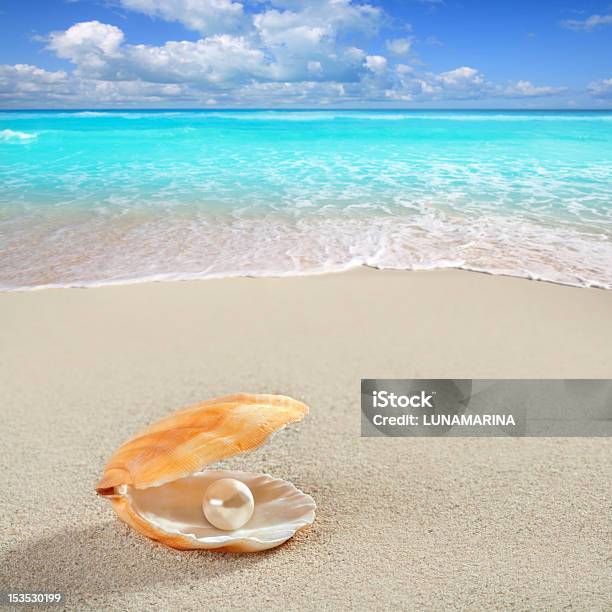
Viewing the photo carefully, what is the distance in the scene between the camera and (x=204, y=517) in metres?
1.74

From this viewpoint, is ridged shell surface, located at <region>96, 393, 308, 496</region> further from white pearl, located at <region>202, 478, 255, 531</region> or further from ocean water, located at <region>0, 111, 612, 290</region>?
ocean water, located at <region>0, 111, 612, 290</region>

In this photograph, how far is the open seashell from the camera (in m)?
1.57

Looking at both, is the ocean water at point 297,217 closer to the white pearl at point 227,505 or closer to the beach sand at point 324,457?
the beach sand at point 324,457

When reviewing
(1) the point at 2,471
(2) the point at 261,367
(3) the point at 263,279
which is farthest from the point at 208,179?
(1) the point at 2,471

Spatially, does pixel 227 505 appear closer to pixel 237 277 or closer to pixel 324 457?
pixel 324 457

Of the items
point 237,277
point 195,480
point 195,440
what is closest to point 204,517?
point 195,480

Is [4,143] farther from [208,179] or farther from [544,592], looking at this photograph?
[544,592]

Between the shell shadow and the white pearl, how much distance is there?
102 mm

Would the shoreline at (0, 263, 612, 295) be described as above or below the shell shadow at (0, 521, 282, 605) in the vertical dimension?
above

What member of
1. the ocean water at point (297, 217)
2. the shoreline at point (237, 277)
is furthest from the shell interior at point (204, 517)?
the ocean water at point (297, 217)

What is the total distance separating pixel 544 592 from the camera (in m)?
1.56

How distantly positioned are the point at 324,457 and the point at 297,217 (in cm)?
574

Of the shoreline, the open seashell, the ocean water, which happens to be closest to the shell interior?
the open seashell

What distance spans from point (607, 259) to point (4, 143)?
2420 centimetres
